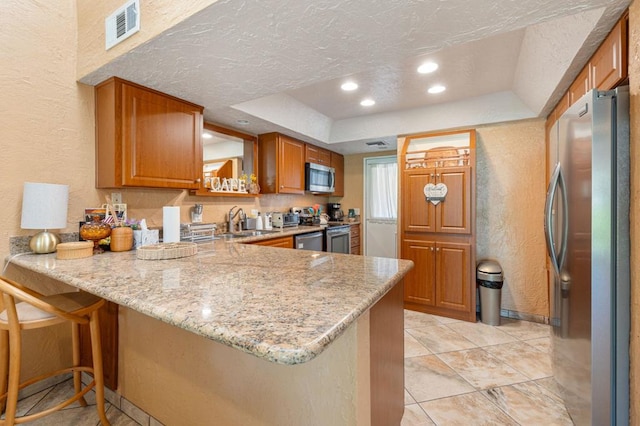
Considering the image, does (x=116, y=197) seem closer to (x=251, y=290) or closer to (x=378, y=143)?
(x=251, y=290)

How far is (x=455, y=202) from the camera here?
3.09m

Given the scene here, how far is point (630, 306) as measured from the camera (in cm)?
121

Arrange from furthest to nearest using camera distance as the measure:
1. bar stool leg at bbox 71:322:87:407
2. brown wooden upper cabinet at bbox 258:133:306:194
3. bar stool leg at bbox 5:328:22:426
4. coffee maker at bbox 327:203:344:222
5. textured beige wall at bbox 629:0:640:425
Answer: coffee maker at bbox 327:203:344:222, brown wooden upper cabinet at bbox 258:133:306:194, bar stool leg at bbox 71:322:87:407, bar stool leg at bbox 5:328:22:426, textured beige wall at bbox 629:0:640:425

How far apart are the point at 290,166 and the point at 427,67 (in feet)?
6.41

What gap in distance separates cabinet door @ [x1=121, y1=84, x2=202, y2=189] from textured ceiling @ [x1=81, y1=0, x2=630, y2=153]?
13 centimetres

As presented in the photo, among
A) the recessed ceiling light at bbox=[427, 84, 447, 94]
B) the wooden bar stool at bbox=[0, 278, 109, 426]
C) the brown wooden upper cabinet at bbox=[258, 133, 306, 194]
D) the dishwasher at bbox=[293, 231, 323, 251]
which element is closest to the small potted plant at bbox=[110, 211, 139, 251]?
the wooden bar stool at bbox=[0, 278, 109, 426]

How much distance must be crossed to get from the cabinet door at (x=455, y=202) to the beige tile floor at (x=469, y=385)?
105 cm

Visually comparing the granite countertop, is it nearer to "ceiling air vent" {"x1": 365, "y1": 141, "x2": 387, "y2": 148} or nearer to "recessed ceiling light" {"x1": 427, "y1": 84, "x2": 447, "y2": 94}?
"recessed ceiling light" {"x1": 427, "y1": 84, "x2": 447, "y2": 94}

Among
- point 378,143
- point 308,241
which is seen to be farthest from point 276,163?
point 378,143

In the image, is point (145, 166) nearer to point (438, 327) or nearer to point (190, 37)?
point (190, 37)

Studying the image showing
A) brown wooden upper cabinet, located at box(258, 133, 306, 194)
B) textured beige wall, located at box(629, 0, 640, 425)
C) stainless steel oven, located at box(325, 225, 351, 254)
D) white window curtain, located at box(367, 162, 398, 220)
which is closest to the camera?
textured beige wall, located at box(629, 0, 640, 425)

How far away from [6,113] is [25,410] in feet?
5.85

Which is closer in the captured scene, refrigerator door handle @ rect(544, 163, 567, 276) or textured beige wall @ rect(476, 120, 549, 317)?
refrigerator door handle @ rect(544, 163, 567, 276)

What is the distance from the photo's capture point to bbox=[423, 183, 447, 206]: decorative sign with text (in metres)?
3.15
